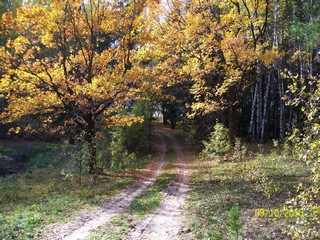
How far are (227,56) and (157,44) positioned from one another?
401 cm

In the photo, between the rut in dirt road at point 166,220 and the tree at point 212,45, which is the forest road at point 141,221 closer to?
the rut in dirt road at point 166,220

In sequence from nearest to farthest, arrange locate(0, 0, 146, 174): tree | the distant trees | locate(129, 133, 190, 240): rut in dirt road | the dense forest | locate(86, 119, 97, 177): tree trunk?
locate(129, 133, 190, 240): rut in dirt road
locate(0, 0, 146, 174): tree
the dense forest
locate(86, 119, 97, 177): tree trunk
the distant trees

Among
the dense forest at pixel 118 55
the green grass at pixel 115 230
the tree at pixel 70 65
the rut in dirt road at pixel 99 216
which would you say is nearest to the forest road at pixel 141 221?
the rut in dirt road at pixel 99 216

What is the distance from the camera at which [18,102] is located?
40.4 feet

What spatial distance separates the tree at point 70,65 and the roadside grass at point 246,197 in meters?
5.49

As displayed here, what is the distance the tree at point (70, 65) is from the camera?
12.2 meters

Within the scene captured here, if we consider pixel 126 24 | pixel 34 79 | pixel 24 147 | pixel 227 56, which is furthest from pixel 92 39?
pixel 24 147

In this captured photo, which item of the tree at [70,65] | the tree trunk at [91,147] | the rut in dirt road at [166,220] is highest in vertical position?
the tree at [70,65]

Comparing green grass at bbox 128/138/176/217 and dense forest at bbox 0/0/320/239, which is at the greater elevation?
dense forest at bbox 0/0/320/239

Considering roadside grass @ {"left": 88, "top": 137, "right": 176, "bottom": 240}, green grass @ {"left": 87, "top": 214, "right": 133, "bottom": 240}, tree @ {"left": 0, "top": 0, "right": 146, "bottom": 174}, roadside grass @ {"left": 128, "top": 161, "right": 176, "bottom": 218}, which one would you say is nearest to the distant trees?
tree @ {"left": 0, "top": 0, "right": 146, "bottom": 174}

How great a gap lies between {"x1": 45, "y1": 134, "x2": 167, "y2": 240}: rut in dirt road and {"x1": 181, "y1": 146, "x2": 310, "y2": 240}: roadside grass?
7.17ft

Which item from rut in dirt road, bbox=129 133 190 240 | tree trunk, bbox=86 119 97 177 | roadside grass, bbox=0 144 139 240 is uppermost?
tree trunk, bbox=86 119 97 177

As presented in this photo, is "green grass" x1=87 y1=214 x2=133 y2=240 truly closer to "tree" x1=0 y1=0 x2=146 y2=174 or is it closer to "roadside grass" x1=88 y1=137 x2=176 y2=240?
"roadside grass" x1=88 y1=137 x2=176 y2=240

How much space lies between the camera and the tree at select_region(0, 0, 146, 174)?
1221cm
